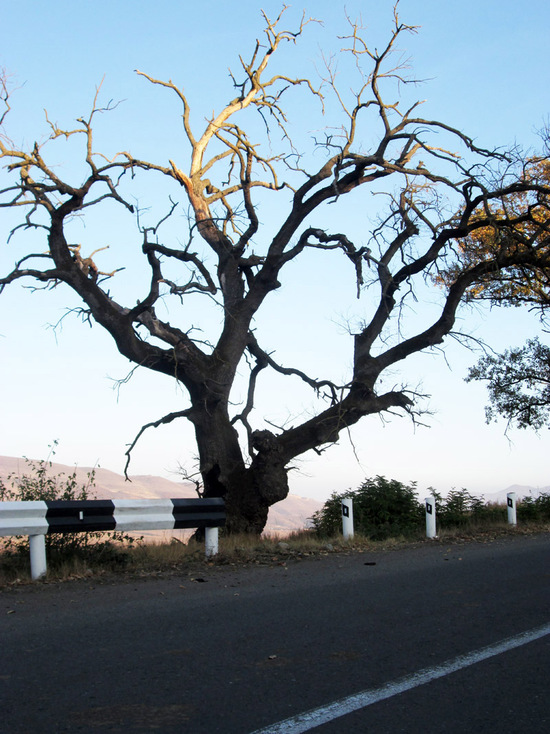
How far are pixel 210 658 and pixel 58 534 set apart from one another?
5160mm

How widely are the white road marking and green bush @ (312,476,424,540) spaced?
11665mm

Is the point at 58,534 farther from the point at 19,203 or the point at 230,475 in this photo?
the point at 19,203

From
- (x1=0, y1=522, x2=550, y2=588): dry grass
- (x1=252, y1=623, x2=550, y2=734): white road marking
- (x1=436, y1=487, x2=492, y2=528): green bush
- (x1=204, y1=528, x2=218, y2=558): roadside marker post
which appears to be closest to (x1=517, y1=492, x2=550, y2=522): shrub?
(x1=436, y1=487, x2=492, y2=528): green bush

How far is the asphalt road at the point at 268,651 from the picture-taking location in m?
4.23

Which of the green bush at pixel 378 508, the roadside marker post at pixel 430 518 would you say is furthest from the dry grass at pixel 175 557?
the green bush at pixel 378 508

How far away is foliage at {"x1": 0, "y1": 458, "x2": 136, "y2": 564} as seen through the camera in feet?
32.3

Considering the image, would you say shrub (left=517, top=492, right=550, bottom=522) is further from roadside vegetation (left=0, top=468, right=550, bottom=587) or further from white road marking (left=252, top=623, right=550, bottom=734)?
white road marking (left=252, top=623, right=550, bottom=734)

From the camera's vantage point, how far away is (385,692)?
4.57 metres

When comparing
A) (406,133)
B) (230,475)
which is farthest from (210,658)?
(406,133)

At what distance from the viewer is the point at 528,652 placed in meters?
5.47

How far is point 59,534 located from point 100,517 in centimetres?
80

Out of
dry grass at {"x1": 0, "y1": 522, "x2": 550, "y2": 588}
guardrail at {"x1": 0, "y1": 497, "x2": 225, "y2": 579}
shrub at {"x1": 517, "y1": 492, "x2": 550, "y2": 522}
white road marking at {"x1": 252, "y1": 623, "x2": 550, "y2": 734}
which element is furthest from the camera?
shrub at {"x1": 517, "y1": 492, "x2": 550, "y2": 522}

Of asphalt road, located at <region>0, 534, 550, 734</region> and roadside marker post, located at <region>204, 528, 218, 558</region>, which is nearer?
asphalt road, located at <region>0, 534, 550, 734</region>

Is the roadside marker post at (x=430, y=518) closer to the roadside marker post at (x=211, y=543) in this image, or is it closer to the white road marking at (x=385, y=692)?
the roadside marker post at (x=211, y=543)
